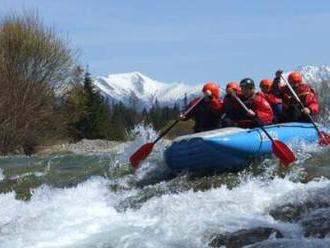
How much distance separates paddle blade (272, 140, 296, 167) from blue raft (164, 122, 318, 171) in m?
0.28

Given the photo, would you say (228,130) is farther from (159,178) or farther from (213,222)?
(213,222)

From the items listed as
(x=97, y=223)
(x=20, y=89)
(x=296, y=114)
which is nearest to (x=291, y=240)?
(x=97, y=223)

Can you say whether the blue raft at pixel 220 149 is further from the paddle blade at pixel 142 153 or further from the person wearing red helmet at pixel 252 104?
the paddle blade at pixel 142 153

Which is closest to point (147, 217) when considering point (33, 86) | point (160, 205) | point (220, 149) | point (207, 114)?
point (160, 205)

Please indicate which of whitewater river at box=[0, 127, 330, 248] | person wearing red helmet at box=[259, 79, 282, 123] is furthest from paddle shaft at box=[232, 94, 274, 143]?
person wearing red helmet at box=[259, 79, 282, 123]

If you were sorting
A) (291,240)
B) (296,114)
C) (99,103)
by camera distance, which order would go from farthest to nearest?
(99,103) → (296,114) → (291,240)

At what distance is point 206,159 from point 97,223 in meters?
2.80

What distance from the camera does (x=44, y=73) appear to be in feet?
101

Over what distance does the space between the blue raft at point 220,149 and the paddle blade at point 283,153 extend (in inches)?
10.9

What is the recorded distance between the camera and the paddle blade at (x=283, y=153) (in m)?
10.9

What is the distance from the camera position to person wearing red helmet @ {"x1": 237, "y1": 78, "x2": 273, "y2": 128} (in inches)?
462

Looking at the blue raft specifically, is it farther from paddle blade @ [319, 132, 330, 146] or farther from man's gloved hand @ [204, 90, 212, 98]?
paddle blade @ [319, 132, 330, 146]

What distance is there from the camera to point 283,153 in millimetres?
10953

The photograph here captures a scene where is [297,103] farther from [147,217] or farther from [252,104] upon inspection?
[147,217]
